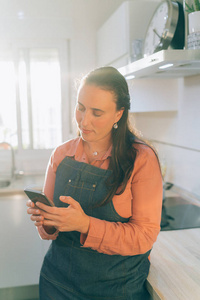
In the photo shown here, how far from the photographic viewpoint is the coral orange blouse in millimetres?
974

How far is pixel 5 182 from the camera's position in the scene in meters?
2.65

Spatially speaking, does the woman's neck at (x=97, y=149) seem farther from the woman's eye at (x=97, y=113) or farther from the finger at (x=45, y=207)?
the finger at (x=45, y=207)

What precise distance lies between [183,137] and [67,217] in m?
1.25

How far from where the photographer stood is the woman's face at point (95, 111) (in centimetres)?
101

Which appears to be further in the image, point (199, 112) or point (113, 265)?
point (199, 112)

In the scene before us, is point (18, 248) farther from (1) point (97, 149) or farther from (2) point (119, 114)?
(2) point (119, 114)

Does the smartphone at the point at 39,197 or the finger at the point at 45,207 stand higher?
the smartphone at the point at 39,197

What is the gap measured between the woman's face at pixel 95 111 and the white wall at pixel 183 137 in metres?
0.91

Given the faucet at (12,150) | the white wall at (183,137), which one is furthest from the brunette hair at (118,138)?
the faucet at (12,150)

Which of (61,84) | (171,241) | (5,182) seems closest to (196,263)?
(171,241)

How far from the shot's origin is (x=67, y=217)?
36.6 inches

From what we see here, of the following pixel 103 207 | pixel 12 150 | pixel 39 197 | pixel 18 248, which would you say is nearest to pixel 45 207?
pixel 39 197

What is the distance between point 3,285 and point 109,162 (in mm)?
1140

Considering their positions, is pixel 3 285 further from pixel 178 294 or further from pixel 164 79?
pixel 164 79
